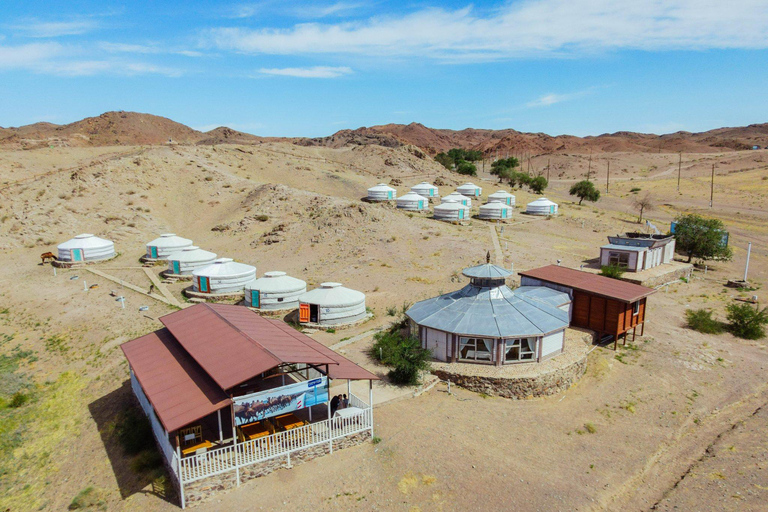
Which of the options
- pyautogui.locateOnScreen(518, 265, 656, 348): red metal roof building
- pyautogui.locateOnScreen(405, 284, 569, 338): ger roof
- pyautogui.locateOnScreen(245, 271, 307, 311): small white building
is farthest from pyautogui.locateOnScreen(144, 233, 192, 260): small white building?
pyautogui.locateOnScreen(518, 265, 656, 348): red metal roof building

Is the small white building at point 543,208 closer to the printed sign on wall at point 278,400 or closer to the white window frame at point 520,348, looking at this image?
the white window frame at point 520,348

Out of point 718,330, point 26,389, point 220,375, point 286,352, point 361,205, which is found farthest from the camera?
point 361,205

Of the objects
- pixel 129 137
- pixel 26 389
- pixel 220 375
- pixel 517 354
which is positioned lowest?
pixel 26 389

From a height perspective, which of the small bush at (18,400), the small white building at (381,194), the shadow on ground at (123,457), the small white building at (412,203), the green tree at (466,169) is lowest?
the small bush at (18,400)

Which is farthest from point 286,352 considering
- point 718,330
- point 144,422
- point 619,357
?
point 718,330

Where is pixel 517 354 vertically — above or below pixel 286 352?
below

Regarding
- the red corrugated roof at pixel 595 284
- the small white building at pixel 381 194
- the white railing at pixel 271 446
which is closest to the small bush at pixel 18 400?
the white railing at pixel 271 446

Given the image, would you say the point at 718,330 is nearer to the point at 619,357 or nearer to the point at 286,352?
the point at 619,357

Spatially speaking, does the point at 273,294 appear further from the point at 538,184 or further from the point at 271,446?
the point at 538,184
